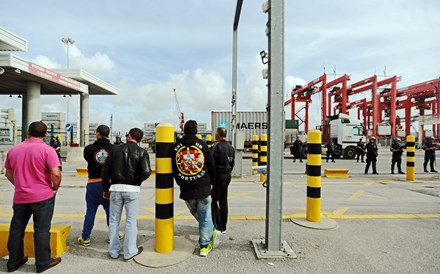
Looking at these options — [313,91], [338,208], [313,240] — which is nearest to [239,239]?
[313,240]

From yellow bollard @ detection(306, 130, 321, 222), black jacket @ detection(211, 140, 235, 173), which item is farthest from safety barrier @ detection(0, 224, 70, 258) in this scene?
yellow bollard @ detection(306, 130, 321, 222)

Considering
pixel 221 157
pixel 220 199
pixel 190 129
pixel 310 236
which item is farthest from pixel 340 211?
pixel 190 129

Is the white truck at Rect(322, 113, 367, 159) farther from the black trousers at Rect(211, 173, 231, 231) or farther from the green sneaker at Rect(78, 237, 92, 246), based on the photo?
the green sneaker at Rect(78, 237, 92, 246)

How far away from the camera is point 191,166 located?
11.3 feet

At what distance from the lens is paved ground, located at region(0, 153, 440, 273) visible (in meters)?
3.20

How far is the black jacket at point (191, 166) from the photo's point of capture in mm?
3459

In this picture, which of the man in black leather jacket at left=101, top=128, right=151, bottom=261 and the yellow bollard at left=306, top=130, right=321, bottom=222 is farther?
the yellow bollard at left=306, top=130, right=321, bottom=222

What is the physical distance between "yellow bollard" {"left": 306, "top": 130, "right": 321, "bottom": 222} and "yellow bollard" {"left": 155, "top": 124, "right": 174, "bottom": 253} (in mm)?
2522

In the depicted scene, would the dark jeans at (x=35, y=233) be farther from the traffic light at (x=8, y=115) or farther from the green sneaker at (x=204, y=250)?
the traffic light at (x=8, y=115)

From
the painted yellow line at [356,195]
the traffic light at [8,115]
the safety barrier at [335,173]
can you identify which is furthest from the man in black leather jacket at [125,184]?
the traffic light at [8,115]

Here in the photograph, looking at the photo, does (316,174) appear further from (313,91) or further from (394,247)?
(313,91)

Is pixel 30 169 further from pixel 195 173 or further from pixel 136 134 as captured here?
pixel 195 173

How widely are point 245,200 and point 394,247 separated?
3381 mm

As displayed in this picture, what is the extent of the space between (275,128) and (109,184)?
218 centimetres
